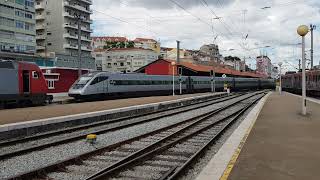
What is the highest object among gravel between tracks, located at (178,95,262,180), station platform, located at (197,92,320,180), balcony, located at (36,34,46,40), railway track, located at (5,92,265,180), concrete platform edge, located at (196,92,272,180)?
balcony, located at (36,34,46,40)

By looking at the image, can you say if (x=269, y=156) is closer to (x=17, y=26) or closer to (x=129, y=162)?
(x=129, y=162)

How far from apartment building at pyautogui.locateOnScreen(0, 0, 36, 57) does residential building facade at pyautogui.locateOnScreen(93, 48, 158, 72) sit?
33.9 m

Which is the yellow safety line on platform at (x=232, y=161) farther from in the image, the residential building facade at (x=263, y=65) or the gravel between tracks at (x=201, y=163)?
the residential building facade at (x=263, y=65)

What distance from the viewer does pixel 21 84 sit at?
2547 centimetres

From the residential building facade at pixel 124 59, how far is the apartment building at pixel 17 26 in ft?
111

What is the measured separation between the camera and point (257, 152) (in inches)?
386

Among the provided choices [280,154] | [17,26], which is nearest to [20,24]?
[17,26]

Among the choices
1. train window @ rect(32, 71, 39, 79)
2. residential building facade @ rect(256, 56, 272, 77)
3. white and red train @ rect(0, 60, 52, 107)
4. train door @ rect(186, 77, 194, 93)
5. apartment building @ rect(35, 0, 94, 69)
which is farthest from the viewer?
residential building facade @ rect(256, 56, 272, 77)

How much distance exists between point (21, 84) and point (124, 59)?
90850 mm

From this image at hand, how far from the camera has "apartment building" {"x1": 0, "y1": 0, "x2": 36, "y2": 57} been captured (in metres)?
74.4

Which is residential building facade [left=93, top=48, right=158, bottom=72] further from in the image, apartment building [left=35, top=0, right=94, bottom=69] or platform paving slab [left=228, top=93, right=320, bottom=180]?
platform paving slab [left=228, top=93, right=320, bottom=180]

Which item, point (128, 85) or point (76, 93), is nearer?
point (76, 93)

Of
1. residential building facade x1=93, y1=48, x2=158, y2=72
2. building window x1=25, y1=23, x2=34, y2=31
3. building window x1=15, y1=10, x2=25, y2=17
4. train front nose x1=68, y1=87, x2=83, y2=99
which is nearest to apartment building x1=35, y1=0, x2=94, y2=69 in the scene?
building window x1=25, y1=23, x2=34, y2=31

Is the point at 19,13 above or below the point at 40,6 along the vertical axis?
below
